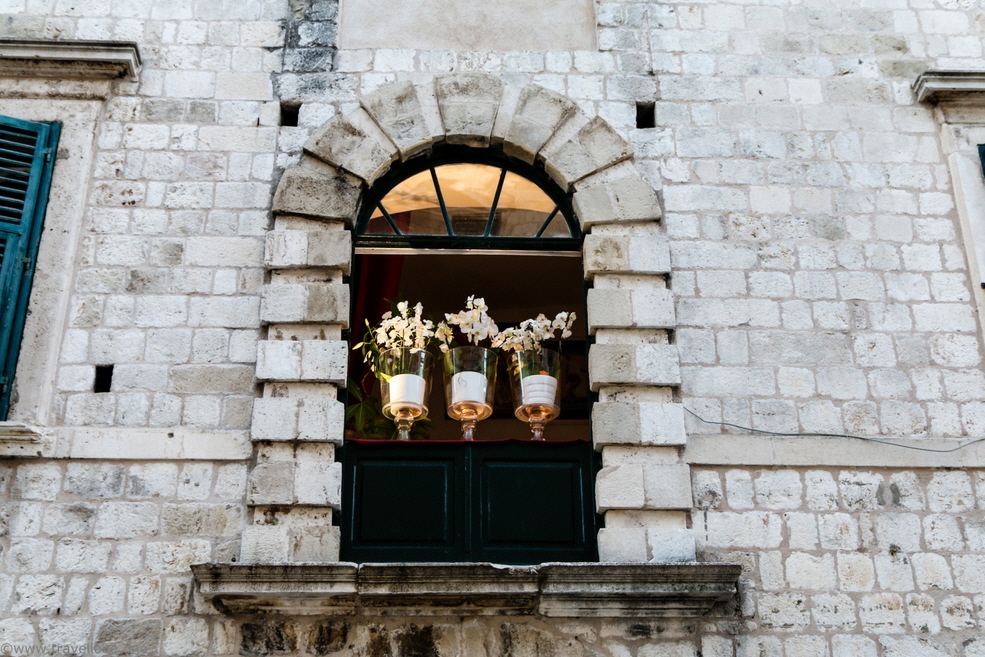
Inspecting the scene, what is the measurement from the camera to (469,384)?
245 inches

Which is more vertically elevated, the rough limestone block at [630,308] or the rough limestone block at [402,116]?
the rough limestone block at [402,116]

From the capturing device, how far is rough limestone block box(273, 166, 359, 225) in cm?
641

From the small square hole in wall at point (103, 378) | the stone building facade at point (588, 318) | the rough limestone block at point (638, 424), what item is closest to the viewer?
the stone building facade at point (588, 318)

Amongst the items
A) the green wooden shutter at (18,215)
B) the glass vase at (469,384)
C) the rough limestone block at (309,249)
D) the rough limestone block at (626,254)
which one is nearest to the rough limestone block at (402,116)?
the rough limestone block at (309,249)

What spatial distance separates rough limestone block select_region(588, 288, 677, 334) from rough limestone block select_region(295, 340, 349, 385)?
53.0 inches

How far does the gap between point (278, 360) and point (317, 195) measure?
1036 millimetres

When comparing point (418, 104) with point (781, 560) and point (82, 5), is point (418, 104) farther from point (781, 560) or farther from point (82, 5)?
point (781, 560)

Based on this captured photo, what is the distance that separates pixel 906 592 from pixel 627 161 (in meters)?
2.78

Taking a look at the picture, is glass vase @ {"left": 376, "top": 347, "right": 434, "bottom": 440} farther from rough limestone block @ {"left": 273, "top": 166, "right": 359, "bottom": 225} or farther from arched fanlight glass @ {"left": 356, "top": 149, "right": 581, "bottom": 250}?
rough limestone block @ {"left": 273, "top": 166, "right": 359, "bottom": 225}

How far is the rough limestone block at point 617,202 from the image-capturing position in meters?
6.47

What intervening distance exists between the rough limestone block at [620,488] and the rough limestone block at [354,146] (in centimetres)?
217

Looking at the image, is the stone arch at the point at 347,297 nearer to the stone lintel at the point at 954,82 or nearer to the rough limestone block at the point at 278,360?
the rough limestone block at the point at 278,360

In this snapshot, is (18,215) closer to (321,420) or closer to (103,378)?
(103,378)

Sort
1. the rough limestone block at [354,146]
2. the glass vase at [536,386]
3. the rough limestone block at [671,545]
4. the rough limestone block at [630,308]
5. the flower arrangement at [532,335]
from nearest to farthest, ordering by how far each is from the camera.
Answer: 1. the rough limestone block at [671,545]
2. the rough limestone block at [630,308]
3. the glass vase at [536,386]
4. the flower arrangement at [532,335]
5. the rough limestone block at [354,146]
